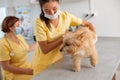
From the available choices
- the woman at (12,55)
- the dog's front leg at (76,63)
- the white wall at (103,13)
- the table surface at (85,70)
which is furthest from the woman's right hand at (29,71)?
the white wall at (103,13)

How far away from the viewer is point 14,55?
195cm

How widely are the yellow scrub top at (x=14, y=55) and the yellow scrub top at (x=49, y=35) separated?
0.34 meters

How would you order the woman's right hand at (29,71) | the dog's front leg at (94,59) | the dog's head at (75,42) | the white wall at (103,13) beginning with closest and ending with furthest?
1. the dog's head at (75,42)
2. the dog's front leg at (94,59)
3. the woman's right hand at (29,71)
4. the white wall at (103,13)

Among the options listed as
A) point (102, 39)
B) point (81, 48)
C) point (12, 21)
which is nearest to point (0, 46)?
point (12, 21)

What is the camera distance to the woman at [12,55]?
189cm

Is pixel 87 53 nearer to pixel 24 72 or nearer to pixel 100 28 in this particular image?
pixel 24 72

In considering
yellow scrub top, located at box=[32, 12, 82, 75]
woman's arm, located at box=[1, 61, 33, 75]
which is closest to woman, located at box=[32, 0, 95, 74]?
yellow scrub top, located at box=[32, 12, 82, 75]

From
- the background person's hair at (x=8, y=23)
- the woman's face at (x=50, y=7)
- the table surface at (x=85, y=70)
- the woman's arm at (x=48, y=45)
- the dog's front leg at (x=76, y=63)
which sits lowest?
the table surface at (x=85, y=70)

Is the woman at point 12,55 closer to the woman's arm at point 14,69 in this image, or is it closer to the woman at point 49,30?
the woman's arm at point 14,69

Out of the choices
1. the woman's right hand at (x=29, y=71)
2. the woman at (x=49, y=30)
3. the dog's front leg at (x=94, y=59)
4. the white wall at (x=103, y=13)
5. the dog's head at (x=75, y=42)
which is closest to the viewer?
the dog's head at (x=75, y=42)

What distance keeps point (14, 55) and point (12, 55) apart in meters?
0.02

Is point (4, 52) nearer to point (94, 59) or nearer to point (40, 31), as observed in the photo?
point (40, 31)

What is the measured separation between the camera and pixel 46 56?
5.30ft

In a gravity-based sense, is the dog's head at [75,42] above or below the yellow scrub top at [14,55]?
above
